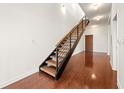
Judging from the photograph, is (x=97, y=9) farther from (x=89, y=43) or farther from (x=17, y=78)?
(x=89, y=43)

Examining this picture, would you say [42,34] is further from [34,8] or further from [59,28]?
[59,28]

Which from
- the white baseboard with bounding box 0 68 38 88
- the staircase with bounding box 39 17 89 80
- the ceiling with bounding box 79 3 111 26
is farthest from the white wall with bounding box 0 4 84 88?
the ceiling with bounding box 79 3 111 26

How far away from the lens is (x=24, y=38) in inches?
130


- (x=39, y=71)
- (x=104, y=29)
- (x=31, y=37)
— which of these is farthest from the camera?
(x=104, y=29)

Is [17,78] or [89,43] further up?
[89,43]

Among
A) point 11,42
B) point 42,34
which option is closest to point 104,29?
point 42,34

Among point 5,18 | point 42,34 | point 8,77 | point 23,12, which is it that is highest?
point 23,12

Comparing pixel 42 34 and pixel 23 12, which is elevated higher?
pixel 23 12

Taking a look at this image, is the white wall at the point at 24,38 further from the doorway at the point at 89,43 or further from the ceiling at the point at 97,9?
the doorway at the point at 89,43

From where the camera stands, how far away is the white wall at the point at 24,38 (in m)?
2.73

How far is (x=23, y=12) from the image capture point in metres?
3.26

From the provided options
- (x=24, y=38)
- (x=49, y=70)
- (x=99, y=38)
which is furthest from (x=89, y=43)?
(x=24, y=38)
